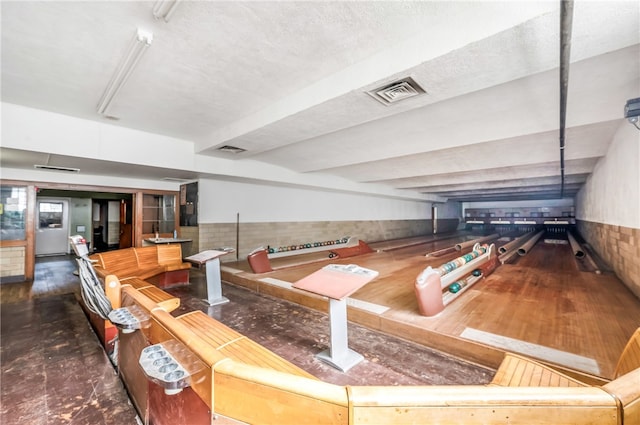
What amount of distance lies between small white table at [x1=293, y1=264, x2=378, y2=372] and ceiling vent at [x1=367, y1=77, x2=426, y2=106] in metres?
1.69

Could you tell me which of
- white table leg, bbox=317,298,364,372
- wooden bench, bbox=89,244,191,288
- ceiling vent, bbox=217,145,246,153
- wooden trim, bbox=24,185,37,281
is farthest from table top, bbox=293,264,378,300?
wooden trim, bbox=24,185,37,281

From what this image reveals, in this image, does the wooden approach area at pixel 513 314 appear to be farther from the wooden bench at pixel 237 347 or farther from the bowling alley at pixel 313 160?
the wooden bench at pixel 237 347

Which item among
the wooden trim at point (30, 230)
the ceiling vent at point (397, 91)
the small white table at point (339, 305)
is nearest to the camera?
the small white table at point (339, 305)

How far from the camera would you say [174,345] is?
3.93 feet

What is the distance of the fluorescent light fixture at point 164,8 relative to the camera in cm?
174

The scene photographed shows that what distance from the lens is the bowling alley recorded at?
1.13 meters

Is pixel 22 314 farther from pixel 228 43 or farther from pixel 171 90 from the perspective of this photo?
pixel 228 43

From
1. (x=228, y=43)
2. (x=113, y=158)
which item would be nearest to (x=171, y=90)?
(x=228, y=43)

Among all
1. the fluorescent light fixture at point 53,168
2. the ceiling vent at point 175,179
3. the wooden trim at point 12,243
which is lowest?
the wooden trim at point 12,243

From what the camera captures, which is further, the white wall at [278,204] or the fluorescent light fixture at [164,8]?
the white wall at [278,204]

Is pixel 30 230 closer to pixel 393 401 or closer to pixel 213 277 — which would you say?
pixel 213 277

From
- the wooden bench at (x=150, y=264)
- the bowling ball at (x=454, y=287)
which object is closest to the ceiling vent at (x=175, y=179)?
the wooden bench at (x=150, y=264)

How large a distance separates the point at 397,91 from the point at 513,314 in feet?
9.13

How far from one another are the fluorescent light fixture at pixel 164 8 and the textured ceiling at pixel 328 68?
9 centimetres
